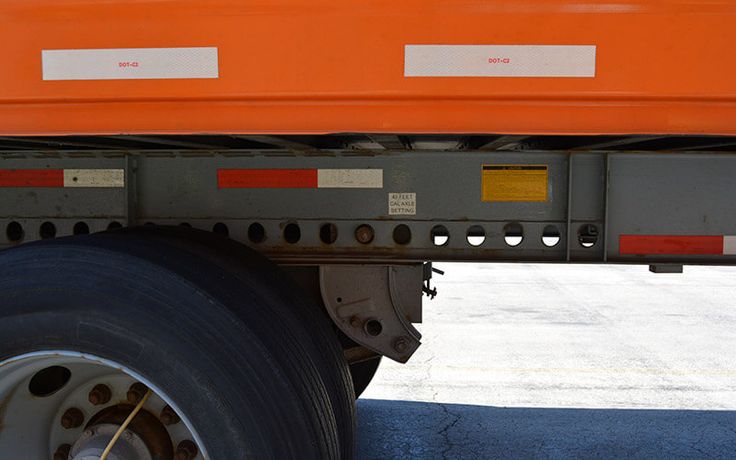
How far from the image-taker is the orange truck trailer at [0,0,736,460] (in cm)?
156

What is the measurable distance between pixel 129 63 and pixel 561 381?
13.3ft

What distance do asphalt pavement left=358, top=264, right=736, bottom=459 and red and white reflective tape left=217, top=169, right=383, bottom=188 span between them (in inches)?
76.5

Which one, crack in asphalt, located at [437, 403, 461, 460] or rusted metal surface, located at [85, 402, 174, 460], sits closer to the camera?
rusted metal surface, located at [85, 402, 174, 460]

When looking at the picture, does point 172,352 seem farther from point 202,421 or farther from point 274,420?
point 274,420

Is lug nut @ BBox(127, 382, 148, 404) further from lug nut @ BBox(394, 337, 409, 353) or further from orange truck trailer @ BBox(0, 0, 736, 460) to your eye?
lug nut @ BBox(394, 337, 409, 353)

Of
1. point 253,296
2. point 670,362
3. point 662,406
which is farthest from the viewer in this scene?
point 670,362

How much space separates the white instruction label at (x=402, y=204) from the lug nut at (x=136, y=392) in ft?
3.29

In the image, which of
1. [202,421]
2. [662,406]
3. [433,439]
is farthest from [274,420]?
[662,406]

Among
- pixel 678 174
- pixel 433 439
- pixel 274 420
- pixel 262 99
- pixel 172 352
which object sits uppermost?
pixel 262 99

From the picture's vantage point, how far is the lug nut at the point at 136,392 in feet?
6.75

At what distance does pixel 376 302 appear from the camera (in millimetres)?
2594

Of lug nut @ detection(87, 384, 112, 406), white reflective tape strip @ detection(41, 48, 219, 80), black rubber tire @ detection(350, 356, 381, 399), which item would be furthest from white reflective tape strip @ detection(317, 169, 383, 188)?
black rubber tire @ detection(350, 356, 381, 399)

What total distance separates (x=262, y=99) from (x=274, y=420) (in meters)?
0.85

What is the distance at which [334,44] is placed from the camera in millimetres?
1570
